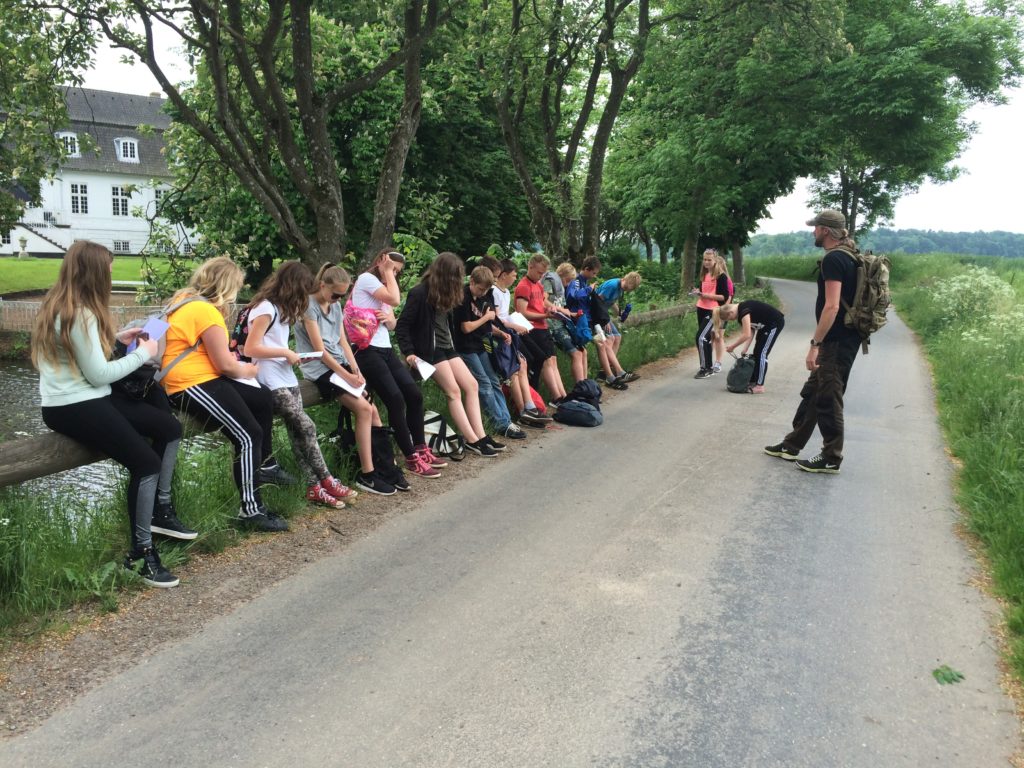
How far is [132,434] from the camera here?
415cm

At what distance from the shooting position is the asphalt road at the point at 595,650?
306 cm

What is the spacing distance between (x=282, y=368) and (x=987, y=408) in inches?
282

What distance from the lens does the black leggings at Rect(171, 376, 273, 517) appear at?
4.85 metres

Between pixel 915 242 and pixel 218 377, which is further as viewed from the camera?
pixel 915 242

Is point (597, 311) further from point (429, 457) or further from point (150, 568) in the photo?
point (150, 568)

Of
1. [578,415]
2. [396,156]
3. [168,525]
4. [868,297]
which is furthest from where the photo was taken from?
[396,156]

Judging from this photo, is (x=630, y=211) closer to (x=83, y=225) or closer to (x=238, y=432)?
(x=238, y=432)

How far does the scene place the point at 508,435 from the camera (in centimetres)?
806

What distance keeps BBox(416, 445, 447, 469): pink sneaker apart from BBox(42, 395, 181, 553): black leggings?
2.58 meters

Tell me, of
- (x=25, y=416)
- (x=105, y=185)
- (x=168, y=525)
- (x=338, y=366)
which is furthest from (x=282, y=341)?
(x=105, y=185)

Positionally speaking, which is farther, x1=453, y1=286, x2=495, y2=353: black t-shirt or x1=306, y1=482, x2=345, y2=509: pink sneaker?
x1=453, y1=286, x2=495, y2=353: black t-shirt

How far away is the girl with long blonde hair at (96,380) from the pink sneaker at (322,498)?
5.00 ft

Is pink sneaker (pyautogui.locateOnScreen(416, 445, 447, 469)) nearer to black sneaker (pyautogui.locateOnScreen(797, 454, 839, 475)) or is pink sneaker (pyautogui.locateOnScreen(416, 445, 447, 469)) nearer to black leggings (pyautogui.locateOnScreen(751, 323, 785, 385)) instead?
black sneaker (pyautogui.locateOnScreen(797, 454, 839, 475))

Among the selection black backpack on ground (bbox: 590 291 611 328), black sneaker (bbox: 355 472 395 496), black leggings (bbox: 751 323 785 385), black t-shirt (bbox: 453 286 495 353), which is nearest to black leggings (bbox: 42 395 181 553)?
black sneaker (bbox: 355 472 395 496)
